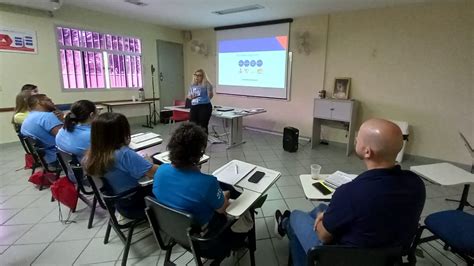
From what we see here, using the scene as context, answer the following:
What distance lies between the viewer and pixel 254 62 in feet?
18.9

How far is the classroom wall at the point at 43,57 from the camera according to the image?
4.21 meters

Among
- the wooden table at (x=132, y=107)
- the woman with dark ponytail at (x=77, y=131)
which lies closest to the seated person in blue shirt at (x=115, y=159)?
the woman with dark ponytail at (x=77, y=131)

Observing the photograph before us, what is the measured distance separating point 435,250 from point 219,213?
72.3 inches

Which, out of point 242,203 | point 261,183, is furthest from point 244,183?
point 242,203

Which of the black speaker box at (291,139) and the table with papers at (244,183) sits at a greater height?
the table with papers at (244,183)

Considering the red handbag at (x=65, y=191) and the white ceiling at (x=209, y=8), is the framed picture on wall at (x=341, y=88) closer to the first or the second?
the white ceiling at (x=209, y=8)

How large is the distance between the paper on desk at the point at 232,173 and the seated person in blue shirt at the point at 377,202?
26.8 inches

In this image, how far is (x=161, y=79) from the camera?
6688mm

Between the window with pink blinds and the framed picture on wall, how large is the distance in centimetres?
457

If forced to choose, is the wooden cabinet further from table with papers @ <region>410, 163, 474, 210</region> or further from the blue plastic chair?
the blue plastic chair

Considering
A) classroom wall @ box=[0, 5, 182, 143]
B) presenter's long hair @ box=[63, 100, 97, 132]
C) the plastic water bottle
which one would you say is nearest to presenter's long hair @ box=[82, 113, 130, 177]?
presenter's long hair @ box=[63, 100, 97, 132]

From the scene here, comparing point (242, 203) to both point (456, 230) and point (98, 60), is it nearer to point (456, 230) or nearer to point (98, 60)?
point (456, 230)

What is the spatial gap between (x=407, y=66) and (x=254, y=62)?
9.69 ft

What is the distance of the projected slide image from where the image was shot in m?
5.45
